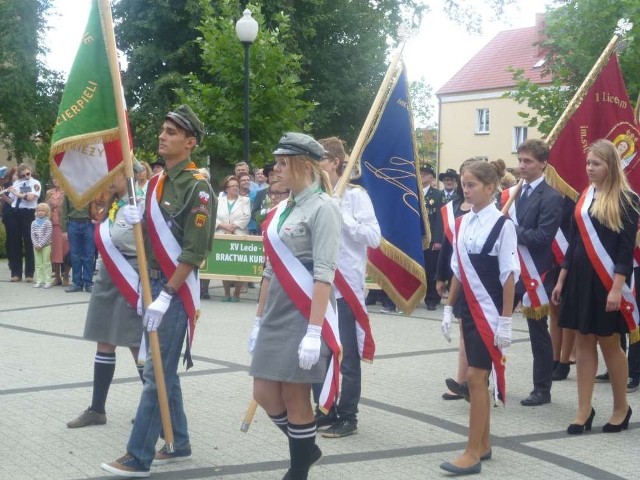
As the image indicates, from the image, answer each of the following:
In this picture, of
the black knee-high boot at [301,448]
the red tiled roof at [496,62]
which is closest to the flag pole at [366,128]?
the black knee-high boot at [301,448]

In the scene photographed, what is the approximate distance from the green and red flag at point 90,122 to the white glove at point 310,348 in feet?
6.26

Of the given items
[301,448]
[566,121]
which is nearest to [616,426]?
[566,121]

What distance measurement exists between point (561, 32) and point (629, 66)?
2241mm

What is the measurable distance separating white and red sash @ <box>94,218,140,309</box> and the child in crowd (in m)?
10.8

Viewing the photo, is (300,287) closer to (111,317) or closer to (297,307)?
(297,307)

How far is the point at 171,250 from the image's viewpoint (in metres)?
5.94

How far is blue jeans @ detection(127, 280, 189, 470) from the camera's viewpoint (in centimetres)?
577

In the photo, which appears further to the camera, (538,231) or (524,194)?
(524,194)

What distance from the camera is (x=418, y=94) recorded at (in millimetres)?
74875

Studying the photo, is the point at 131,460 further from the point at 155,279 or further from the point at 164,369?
the point at 155,279

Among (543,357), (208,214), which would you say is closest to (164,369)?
(208,214)

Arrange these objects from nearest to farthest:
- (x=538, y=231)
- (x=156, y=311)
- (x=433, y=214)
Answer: (x=156, y=311) < (x=538, y=231) < (x=433, y=214)

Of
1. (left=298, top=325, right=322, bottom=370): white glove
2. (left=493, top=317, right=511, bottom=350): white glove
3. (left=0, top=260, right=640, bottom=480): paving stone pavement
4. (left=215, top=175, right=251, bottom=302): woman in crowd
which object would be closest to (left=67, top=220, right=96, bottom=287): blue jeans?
(left=215, top=175, right=251, bottom=302): woman in crowd

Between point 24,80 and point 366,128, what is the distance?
1251 inches
